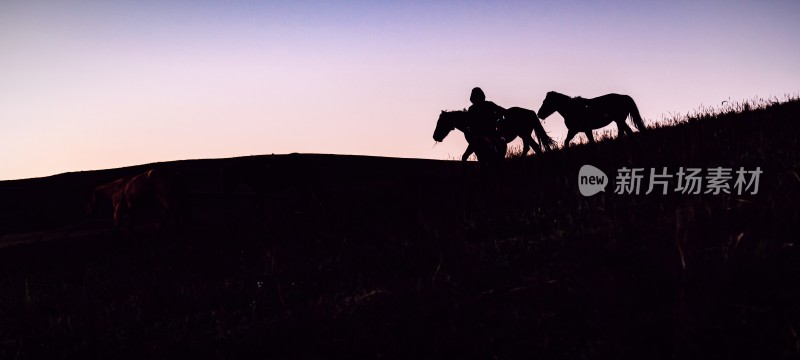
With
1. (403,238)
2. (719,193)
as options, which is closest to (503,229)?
(403,238)

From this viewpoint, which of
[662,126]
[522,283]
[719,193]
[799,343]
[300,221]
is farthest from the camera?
[662,126]

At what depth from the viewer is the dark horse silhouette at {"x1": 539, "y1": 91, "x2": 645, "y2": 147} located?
12.1m

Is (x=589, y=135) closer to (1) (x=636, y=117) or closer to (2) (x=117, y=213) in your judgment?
(1) (x=636, y=117)

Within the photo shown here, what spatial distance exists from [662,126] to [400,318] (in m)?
9.82

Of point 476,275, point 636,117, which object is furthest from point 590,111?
point 476,275

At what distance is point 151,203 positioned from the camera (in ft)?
41.8

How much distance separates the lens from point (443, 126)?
10531 mm

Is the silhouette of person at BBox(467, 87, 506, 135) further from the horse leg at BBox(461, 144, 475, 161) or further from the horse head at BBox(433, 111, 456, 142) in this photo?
the horse head at BBox(433, 111, 456, 142)

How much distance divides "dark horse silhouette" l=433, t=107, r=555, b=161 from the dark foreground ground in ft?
1.81

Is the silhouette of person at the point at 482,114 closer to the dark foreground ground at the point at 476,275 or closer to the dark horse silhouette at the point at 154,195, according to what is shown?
the dark foreground ground at the point at 476,275

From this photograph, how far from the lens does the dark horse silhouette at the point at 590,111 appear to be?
12094mm

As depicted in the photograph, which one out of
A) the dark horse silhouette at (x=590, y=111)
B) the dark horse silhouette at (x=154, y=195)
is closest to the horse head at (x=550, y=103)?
the dark horse silhouette at (x=590, y=111)

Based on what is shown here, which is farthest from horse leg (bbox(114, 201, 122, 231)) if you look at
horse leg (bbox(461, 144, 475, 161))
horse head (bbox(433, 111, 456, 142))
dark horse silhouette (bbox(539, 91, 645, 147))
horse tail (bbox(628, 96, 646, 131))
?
horse tail (bbox(628, 96, 646, 131))

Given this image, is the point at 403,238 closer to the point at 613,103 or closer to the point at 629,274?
the point at 629,274
